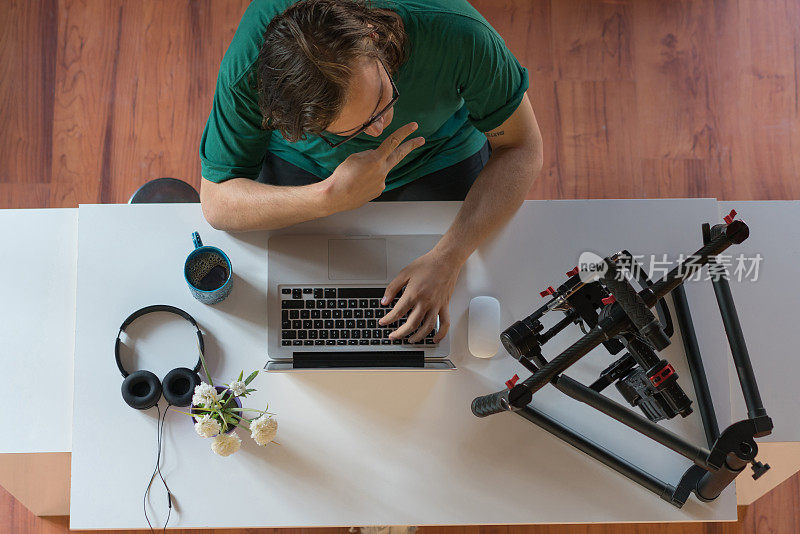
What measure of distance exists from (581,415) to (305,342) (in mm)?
532

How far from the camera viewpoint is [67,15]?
7.03ft

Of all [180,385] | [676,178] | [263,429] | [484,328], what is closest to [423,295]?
[484,328]

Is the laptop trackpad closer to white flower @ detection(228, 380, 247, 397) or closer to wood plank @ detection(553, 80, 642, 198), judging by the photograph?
white flower @ detection(228, 380, 247, 397)

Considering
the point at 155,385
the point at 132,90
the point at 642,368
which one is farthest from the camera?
the point at 132,90

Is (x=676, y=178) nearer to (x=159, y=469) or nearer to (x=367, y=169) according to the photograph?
(x=367, y=169)

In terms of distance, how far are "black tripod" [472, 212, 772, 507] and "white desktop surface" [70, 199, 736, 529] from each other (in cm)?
5

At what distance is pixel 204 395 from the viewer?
1.10m

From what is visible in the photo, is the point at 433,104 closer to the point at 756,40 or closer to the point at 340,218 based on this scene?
the point at 340,218

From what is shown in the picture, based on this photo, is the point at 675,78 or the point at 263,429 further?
the point at 675,78

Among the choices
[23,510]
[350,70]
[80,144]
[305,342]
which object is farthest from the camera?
[80,144]

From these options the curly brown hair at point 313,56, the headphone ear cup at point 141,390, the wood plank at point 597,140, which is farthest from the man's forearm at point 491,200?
the wood plank at point 597,140

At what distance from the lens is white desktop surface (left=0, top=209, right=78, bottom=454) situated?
4.04 ft

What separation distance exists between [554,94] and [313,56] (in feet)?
4.45

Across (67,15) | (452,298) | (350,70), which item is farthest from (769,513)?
(67,15)
